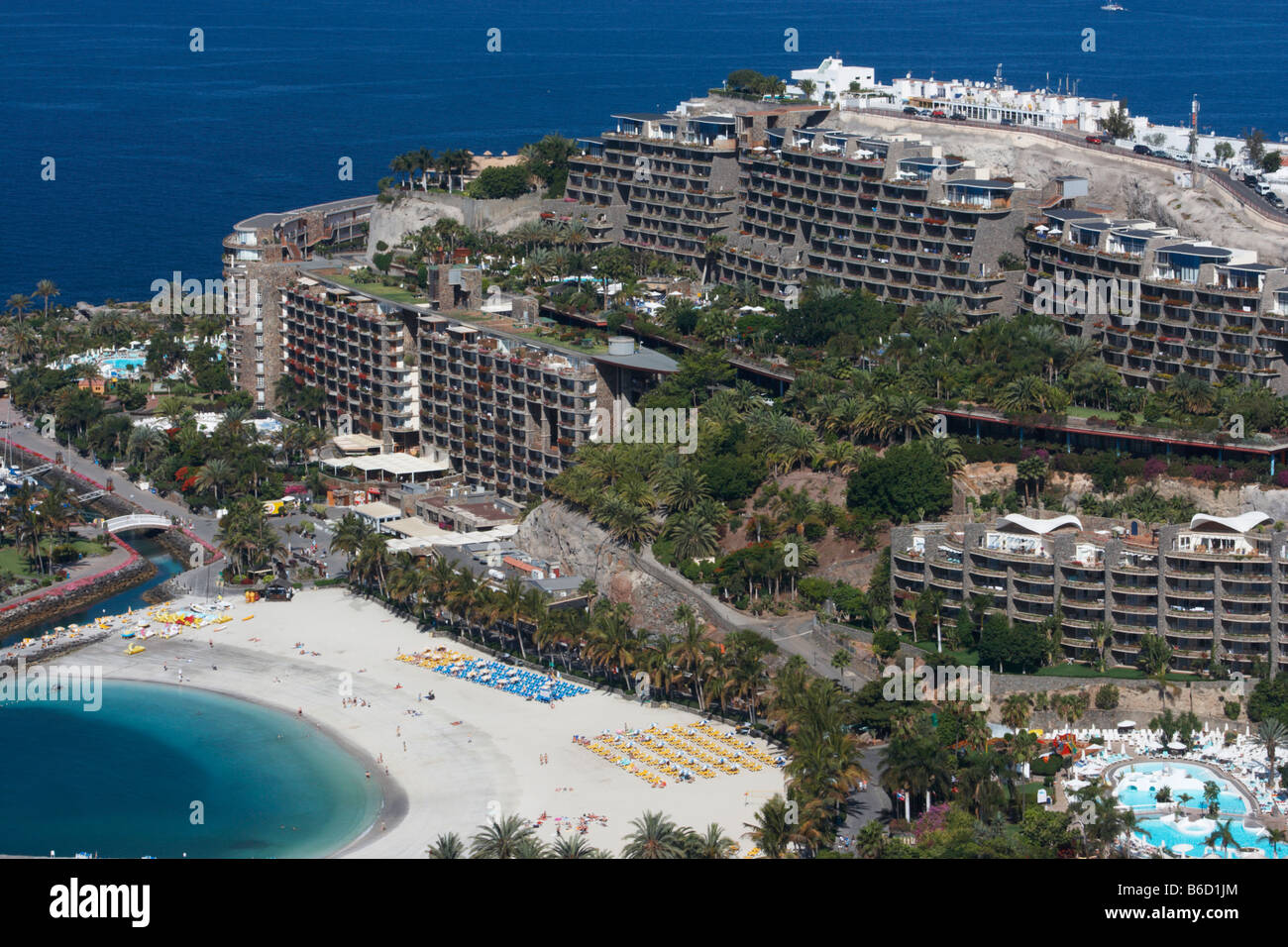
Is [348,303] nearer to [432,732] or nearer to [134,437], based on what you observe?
[134,437]

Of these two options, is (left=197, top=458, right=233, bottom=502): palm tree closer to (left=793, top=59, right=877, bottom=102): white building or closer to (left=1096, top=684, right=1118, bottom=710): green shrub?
(left=793, top=59, right=877, bottom=102): white building

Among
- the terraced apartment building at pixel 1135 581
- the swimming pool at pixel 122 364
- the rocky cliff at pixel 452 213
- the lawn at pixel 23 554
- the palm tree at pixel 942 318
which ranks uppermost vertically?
the rocky cliff at pixel 452 213

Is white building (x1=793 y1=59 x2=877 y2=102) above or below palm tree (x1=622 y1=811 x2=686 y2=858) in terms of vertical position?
above

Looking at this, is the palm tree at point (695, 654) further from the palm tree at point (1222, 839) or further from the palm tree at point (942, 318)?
the palm tree at point (942, 318)

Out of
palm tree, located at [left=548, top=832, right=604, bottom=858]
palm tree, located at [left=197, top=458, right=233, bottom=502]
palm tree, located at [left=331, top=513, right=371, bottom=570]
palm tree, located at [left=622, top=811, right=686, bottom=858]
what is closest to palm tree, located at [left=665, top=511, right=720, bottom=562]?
palm tree, located at [left=331, top=513, right=371, bottom=570]

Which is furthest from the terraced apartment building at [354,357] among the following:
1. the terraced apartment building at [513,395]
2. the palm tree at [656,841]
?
the palm tree at [656,841]

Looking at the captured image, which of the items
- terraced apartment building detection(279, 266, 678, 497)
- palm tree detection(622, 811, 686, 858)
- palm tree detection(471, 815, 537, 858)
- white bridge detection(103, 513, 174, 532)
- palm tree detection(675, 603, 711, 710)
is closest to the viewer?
palm tree detection(471, 815, 537, 858)

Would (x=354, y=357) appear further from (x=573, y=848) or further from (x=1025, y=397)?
(x=573, y=848)
